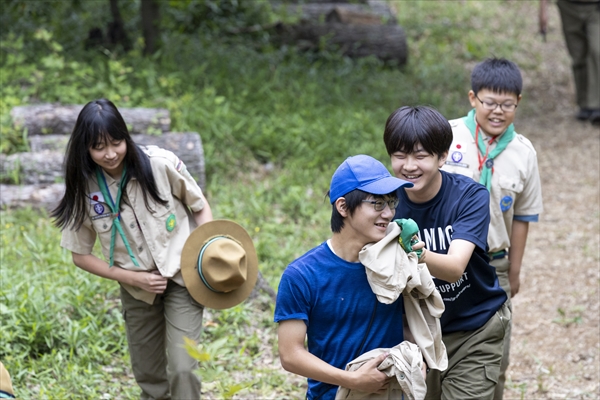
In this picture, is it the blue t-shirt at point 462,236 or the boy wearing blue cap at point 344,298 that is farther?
the blue t-shirt at point 462,236

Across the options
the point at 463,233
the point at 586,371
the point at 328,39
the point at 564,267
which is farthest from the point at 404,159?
the point at 328,39

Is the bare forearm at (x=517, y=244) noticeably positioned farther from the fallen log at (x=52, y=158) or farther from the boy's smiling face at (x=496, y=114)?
the fallen log at (x=52, y=158)

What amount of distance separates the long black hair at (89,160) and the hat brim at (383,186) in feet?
4.96

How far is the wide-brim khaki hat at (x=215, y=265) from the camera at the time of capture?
12.4 feet

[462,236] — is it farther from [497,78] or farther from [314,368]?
[497,78]

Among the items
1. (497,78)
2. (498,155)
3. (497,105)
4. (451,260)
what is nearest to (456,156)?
(498,155)

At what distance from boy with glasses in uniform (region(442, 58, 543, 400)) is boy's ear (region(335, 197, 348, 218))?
1235mm

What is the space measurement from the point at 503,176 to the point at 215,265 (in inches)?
58.4

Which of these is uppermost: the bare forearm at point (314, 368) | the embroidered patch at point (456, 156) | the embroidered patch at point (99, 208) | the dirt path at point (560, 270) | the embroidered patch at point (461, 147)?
the embroidered patch at point (461, 147)

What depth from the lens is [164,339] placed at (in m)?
4.16

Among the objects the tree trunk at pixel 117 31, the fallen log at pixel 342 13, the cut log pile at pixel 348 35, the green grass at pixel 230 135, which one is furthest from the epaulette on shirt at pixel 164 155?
the fallen log at pixel 342 13

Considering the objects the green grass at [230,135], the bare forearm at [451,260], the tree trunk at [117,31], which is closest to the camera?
the bare forearm at [451,260]

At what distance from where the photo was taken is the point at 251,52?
35.8 feet

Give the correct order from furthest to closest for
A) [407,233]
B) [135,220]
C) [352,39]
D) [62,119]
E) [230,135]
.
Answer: [352,39]
[230,135]
[62,119]
[135,220]
[407,233]
